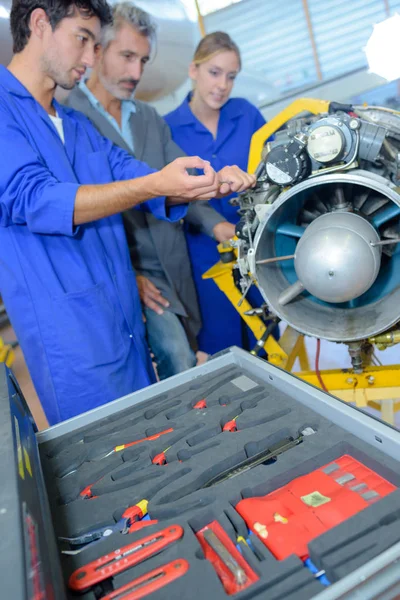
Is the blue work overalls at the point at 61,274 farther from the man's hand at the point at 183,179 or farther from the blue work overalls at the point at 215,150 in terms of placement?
the blue work overalls at the point at 215,150

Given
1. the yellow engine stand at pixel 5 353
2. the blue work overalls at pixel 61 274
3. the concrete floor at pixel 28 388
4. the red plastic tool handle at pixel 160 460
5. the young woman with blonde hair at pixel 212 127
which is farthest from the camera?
the yellow engine stand at pixel 5 353

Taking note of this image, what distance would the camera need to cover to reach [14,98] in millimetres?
1133

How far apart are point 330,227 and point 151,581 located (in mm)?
750

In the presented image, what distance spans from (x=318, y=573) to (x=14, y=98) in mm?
1214

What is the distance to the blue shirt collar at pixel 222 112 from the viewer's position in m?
1.88

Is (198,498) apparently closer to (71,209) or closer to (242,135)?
(71,209)

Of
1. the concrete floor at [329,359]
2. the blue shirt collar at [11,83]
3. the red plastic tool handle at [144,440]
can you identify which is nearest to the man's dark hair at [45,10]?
the blue shirt collar at [11,83]

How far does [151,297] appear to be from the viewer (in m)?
1.60

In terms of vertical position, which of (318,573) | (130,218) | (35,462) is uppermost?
(130,218)

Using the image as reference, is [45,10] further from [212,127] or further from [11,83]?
[212,127]

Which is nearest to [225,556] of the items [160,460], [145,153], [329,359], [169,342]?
[160,460]

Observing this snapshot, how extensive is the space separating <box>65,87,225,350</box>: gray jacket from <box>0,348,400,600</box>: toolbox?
32.7 inches

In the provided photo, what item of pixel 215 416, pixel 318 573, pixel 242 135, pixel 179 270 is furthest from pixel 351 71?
pixel 318 573

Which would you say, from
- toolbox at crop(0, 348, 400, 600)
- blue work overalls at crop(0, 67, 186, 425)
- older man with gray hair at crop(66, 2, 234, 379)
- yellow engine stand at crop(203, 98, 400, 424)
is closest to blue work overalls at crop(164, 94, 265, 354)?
older man with gray hair at crop(66, 2, 234, 379)
